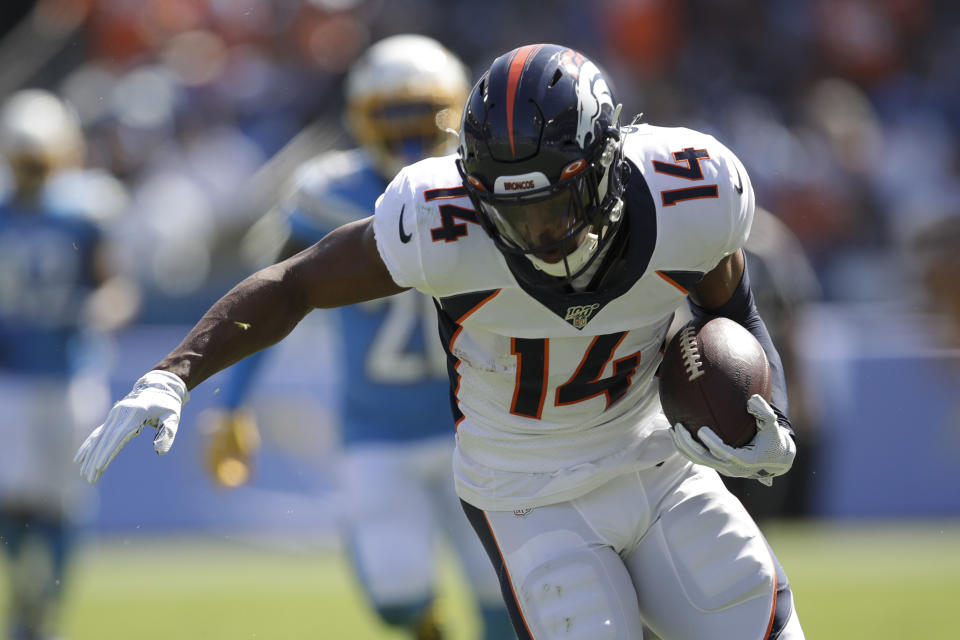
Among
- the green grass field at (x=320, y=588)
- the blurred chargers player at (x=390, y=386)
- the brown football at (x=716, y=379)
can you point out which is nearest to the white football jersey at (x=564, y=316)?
the brown football at (x=716, y=379)

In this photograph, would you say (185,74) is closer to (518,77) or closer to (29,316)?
(29,316)

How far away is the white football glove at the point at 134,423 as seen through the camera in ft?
8.20

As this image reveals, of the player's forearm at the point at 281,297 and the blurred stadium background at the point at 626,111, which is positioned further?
the blurred stadium background at the point at 626,111

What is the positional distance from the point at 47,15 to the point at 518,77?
9.77 metres

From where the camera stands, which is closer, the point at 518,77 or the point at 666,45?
the point at 518,77

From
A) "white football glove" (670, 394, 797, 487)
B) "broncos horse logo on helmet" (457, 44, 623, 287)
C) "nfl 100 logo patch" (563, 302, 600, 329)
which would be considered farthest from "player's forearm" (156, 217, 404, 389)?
"white football glove" (670, 394, 797, 487)

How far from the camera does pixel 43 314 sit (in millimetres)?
5730

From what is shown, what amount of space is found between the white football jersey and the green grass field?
215 centimetres

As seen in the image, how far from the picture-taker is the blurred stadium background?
6.57 m

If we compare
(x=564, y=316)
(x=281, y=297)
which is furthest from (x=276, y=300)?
(x=564, y=316)

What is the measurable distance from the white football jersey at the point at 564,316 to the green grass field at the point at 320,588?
84.8 inches

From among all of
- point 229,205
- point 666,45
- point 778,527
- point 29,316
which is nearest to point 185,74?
point 229,205

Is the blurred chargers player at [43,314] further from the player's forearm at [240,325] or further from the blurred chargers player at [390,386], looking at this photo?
the player's forearm at [240,325]

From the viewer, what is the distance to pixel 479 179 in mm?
2551
